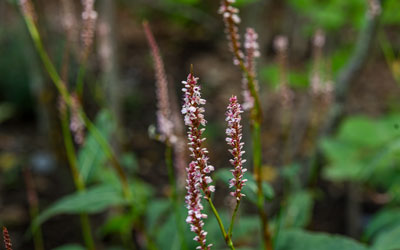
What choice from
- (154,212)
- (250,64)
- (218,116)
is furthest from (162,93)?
(218,116)

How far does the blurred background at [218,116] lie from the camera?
268cm

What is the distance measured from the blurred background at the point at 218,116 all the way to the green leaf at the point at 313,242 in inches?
3.4

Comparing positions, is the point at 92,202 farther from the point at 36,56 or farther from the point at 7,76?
the point at 7,76

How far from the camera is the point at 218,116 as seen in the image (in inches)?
273

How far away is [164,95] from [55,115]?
57.8 inches

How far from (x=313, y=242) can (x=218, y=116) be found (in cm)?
519

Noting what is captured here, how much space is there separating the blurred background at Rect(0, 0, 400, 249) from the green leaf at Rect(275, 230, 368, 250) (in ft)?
0.28

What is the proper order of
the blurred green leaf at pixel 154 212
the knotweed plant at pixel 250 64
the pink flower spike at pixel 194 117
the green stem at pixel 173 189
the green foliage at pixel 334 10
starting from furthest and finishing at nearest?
the green foliage at pixel 334 10 → the blurred green leaf at pixel 154 212 → the green stem at pixel 173 189 → the knotweed plant at pixel 250 64 → the pink flower spike at pixel 194 117

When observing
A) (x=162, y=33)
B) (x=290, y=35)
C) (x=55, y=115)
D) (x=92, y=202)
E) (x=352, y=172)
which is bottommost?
(x=92, y=202)

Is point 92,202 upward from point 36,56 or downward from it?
downward

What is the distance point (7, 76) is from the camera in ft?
23.6

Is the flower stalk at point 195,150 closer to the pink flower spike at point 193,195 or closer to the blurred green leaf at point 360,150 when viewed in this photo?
the pink flower spike at point 193,195

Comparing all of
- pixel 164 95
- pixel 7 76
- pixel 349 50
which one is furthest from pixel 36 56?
pixel 7 76

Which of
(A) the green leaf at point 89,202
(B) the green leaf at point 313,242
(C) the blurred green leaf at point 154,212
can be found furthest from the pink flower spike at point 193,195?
(C) the blurred green leaf at point 154,212
